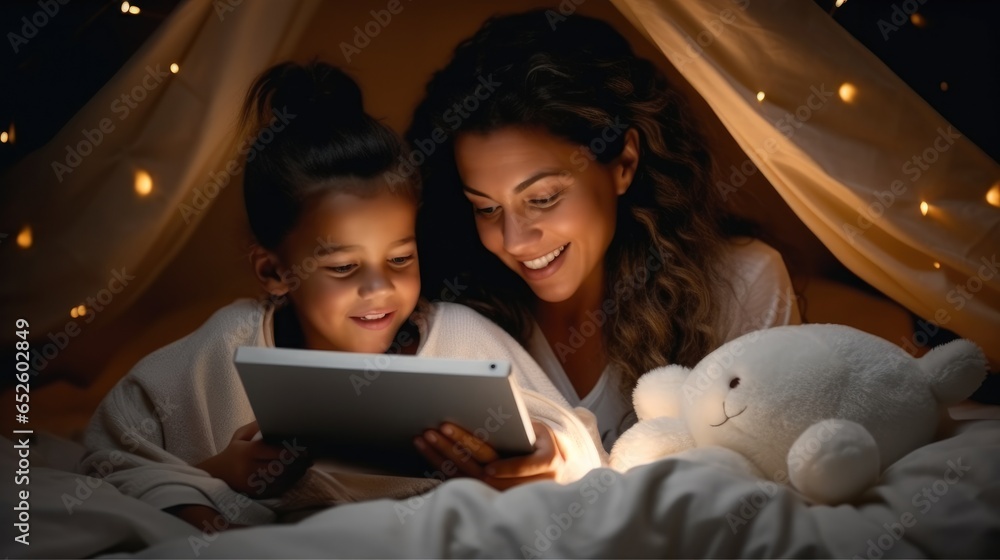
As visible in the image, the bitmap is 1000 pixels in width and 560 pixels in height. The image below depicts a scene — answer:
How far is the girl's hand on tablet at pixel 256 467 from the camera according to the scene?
1554 mm

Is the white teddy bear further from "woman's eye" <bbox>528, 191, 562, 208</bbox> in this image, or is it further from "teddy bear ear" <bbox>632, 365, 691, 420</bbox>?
"woman's eye" <bbox>528, 191, 562, 208</bbox>

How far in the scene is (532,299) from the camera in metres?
2.12

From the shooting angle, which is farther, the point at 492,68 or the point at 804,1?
the point at 492,68

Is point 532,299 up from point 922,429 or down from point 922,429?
up

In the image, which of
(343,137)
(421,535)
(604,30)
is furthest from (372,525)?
(604,30)

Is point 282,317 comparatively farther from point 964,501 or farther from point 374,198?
point 964,501

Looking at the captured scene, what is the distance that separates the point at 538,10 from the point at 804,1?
0.57m
